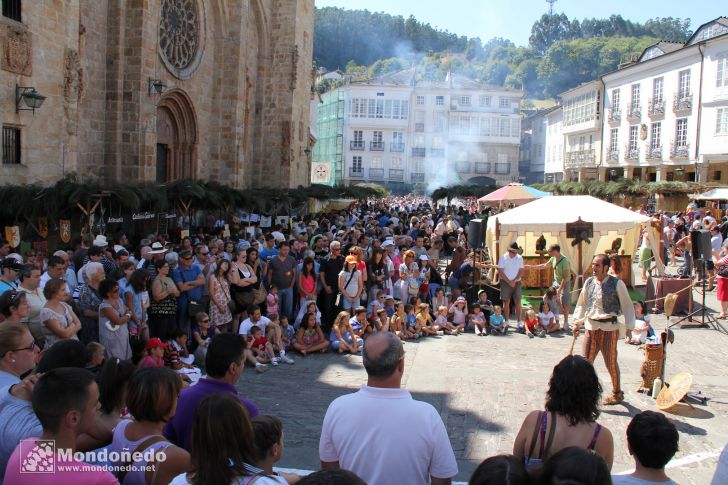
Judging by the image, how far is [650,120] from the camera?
134ft

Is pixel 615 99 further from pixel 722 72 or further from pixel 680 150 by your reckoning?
pixel 722 72

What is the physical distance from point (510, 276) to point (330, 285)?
3648mm

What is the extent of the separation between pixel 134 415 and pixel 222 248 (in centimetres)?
963

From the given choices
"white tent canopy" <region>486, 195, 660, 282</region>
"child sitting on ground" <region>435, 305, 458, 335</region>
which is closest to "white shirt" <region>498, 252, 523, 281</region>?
"child sitting on ground" <region>435, 305, 458, 335</region>

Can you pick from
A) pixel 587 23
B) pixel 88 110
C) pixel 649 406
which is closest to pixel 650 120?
pixel 88 110

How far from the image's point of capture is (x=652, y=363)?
8.54 m

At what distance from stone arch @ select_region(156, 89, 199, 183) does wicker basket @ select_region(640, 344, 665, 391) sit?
→ 1709 cm

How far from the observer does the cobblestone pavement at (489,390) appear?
21.7 ft

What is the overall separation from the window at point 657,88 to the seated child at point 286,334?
3579 cm

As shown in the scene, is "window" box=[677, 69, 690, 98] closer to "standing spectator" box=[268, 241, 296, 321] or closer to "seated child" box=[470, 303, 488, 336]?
"seated child" box=[470, 303, 488, 336]

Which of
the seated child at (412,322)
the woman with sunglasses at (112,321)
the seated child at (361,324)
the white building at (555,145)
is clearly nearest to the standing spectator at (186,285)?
the woman with sunglasses at (112,321)

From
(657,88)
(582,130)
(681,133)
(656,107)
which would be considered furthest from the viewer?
(582,130)

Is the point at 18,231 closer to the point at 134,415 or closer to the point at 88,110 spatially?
the point at 88,110

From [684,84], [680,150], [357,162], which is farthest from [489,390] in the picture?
[357,162]
